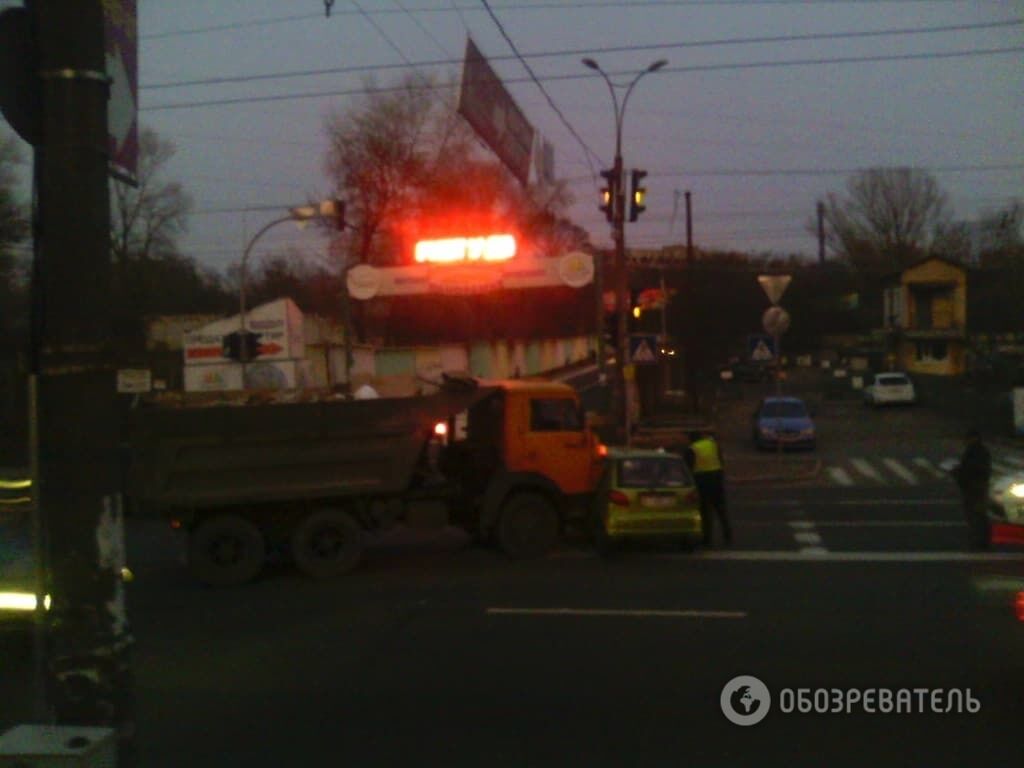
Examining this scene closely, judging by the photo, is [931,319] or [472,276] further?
[931,319]

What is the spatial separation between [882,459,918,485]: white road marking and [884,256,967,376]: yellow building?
109 feet

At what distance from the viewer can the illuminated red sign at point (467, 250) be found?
1211 inches

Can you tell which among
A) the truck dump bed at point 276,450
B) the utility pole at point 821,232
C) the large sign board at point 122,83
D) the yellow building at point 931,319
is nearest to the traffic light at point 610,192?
the truck dump bed at point 276,450

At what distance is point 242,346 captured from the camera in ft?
101

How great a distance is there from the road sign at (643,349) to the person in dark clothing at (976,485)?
382 inches

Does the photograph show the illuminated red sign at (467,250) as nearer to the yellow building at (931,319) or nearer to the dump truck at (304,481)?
the dump truck at (304,481)

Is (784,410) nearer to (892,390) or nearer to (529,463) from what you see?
(892,390)

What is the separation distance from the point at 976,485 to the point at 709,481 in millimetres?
3430

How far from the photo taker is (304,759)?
22.0ft

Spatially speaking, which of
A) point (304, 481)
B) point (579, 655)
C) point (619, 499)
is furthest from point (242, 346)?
point (579, 655)

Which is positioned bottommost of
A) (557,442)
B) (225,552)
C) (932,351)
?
(225,552)

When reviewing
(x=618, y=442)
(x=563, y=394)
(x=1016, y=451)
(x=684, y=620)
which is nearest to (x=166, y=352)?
(x=618, y=442)

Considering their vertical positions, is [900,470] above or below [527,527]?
below

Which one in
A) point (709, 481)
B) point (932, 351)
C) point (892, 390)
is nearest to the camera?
point (709, 481)
